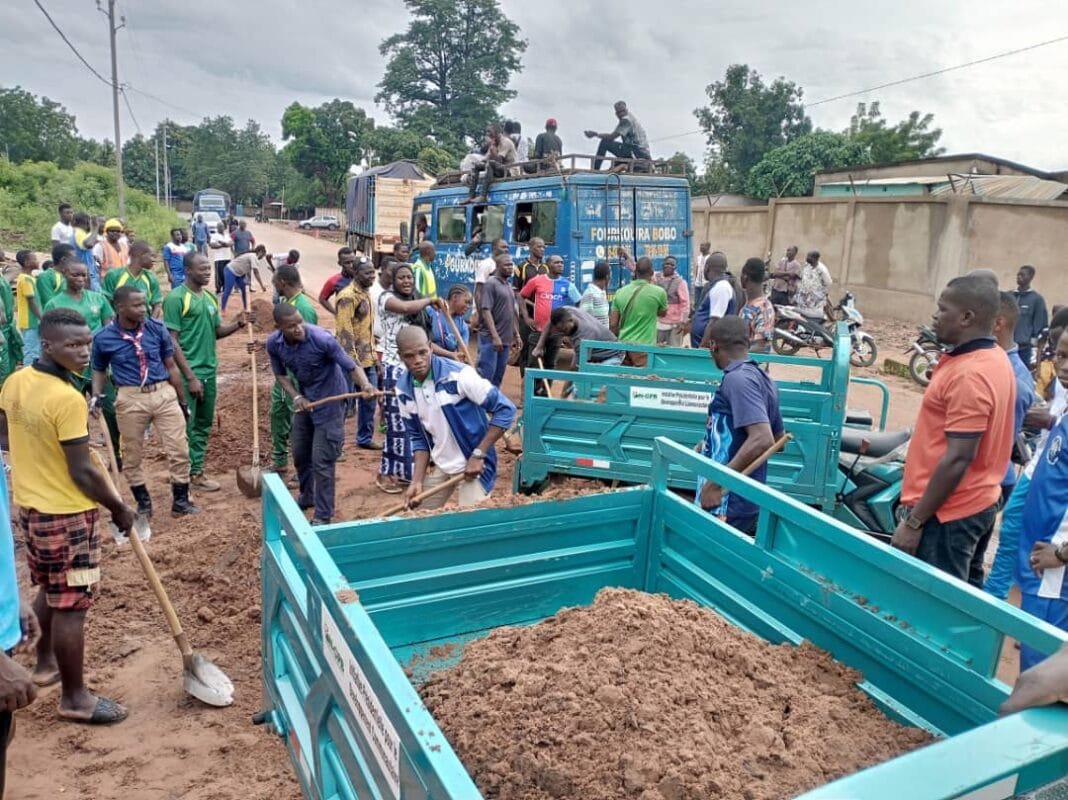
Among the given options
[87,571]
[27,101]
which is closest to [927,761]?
[87,571]

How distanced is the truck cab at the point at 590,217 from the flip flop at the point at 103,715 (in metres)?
7.00

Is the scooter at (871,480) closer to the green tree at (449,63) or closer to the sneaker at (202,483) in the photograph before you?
the sneaker at (202,483)

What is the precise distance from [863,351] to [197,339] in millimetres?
10036

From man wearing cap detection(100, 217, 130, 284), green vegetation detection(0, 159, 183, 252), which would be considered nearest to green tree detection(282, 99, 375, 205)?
green vegetation detection(0, 159, 183, 252)

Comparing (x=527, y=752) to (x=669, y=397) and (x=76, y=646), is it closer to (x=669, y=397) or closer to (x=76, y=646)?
(x=76, y=646)

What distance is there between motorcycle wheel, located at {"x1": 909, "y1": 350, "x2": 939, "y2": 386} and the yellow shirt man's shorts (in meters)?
10.6

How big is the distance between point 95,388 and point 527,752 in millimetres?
4672

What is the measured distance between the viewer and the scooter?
448 centimetres

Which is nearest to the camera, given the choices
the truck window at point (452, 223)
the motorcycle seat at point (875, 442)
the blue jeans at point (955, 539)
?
the blue jeans at point (955, 539)

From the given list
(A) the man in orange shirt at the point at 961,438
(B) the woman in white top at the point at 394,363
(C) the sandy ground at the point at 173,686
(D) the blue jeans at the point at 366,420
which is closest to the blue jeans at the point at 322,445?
(C) the sandy ground at the point at 173,686

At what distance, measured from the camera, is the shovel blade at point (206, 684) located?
3338mm

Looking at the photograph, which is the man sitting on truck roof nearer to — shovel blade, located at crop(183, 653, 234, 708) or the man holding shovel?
the man holding shovel

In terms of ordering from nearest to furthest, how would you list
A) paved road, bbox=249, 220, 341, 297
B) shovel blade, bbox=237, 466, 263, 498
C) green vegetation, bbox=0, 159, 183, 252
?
shovel blade, bbox=237, 466, 263, 498, paved road, bbox=249, 220, 341, 297, green vegetation, bbox=0, 159, 183, 252

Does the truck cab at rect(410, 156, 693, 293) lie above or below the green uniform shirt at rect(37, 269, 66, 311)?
above
